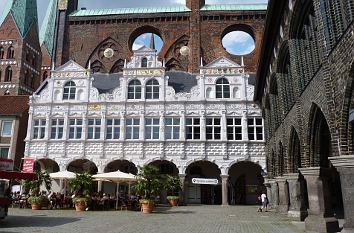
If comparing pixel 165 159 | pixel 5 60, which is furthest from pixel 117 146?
pixel 5 60

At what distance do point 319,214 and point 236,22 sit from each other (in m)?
33.5

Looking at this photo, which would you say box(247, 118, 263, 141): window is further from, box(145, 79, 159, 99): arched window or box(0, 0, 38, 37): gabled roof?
box(0, 0, 38, 37): gabled roof

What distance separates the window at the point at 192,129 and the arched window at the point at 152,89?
3.68m

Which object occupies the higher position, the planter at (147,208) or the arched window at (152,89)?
the arched window at (152,89)

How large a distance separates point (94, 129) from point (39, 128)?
198 inches

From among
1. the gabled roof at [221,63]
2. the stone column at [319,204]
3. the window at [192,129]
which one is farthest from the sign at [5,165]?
the gabled roof at [221,63]

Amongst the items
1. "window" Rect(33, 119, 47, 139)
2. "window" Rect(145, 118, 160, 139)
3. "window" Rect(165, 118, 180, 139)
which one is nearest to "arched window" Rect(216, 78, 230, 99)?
"window" Rect(165, 118, 180, 139)

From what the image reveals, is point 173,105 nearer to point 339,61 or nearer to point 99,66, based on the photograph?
point 99,66

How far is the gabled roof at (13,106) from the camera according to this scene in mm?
34600

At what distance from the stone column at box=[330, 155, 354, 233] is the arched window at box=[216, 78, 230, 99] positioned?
21691 mm

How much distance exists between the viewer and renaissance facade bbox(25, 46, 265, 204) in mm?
29703

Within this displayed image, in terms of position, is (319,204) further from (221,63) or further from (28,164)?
(28,164)

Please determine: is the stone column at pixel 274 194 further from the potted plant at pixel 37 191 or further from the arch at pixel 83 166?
the arch at pixel 83 166

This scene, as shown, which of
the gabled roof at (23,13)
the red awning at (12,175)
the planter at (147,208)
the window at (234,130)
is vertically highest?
the gabled roof at (23,13)
